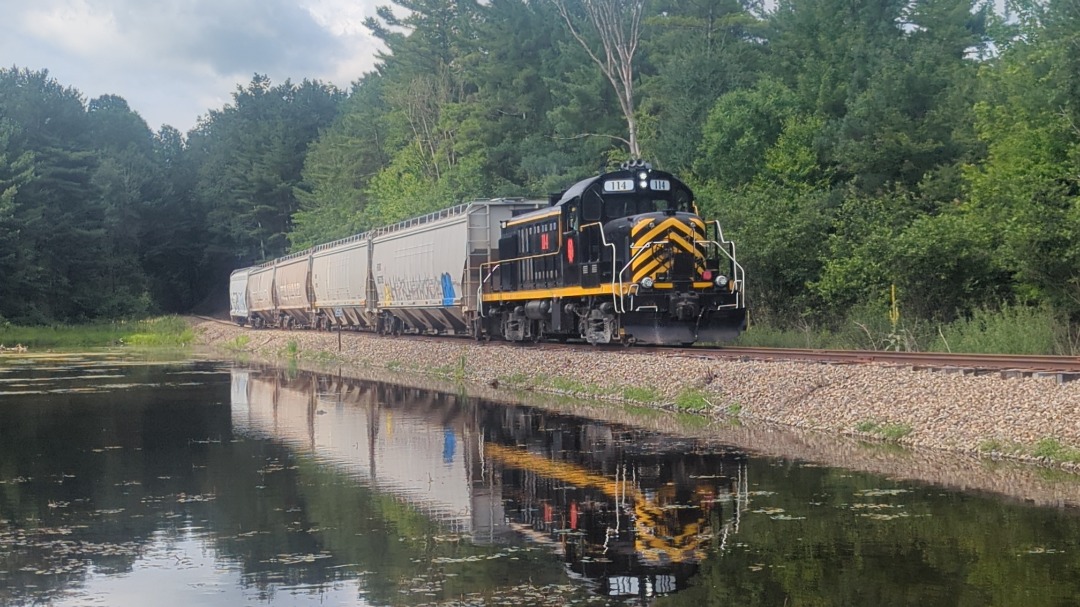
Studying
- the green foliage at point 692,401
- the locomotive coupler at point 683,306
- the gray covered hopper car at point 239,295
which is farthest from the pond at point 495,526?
the gray covered hopper car at point 239,295

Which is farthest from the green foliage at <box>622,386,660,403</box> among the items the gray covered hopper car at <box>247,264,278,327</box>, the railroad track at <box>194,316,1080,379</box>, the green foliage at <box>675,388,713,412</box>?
the gray covered hopper car at <box>247,264,278,327</box>

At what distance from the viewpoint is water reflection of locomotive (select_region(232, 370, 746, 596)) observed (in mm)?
9727

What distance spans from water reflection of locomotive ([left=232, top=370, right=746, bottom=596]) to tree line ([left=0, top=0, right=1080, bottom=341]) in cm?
1155

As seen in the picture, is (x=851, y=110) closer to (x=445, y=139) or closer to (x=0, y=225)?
(x=445, y=139)

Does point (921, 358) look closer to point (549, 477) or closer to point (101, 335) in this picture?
point (549, 477)

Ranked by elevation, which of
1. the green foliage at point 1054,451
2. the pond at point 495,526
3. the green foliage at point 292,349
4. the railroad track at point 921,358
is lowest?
the pond at point 495,526

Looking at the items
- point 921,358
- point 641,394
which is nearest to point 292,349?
point 641,394

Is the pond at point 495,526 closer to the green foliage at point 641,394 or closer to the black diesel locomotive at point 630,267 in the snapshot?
the green foliage at point 641,394

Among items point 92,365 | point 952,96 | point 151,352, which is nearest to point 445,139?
point 151,352

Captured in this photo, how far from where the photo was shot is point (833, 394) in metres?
17.6

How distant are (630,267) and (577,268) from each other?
219 cm

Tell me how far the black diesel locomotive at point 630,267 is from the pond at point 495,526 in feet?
19.3

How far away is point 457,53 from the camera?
78500mm

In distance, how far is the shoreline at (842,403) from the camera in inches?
534
